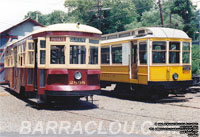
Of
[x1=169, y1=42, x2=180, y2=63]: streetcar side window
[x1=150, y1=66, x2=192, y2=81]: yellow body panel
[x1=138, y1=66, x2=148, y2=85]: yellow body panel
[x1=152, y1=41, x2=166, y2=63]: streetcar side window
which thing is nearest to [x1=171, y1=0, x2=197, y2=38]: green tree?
[x1=169, y1=42, x2=180, y2=63]: streetcar side window

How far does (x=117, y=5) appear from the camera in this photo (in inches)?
2076

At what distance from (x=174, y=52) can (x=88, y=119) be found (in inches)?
248

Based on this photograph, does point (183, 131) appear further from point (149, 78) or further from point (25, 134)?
point (149, 78)

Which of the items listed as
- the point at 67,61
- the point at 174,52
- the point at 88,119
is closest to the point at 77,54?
the point at 67,61

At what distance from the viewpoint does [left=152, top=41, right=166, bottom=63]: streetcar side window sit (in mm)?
13727

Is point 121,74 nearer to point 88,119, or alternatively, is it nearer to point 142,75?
point 142,75

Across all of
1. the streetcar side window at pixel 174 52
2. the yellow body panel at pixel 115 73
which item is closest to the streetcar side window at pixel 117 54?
the yellow body panel at pixel 115 73

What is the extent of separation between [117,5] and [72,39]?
42.6 metres

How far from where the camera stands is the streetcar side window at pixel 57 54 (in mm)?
11203

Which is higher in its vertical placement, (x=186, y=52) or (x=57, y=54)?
(x=186, y=52)

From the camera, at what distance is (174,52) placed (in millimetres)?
14188

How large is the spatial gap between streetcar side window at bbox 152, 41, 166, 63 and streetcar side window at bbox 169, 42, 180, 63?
1.11 ft

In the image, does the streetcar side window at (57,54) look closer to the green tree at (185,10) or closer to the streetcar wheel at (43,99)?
the streetcar wheel at (43,99)

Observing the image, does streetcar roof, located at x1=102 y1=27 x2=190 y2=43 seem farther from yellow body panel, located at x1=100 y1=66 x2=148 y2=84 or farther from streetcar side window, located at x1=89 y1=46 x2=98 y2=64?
streetcar side window, located at x1=89 y1=46 x2=98 y2=64
